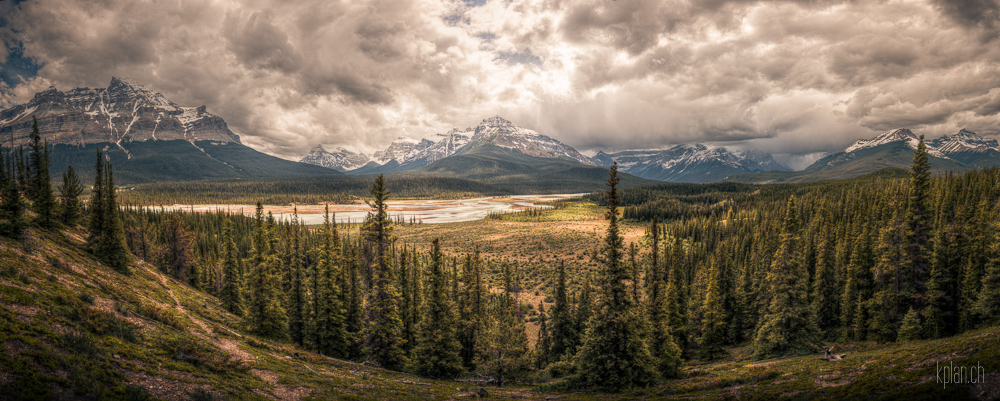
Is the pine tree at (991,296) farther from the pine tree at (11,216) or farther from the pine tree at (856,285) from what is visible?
the pine tree at (11,216)

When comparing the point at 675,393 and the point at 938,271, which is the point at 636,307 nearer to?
the point at 675,393

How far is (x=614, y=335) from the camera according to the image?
71.9 feet

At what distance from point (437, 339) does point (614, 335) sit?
1381cm

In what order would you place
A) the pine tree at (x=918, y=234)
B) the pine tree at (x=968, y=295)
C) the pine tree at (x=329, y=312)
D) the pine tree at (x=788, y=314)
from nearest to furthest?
the pine tree at (x=968, y=295) → the pine tree at (x=329, y=312) → the pine tree at (x=788, y=314) → the pine tree at (x=918, y=234)

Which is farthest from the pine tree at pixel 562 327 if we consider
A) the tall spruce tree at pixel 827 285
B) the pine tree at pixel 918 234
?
the tall spruce tree at pixel 827 285

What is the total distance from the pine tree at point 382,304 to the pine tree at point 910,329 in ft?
131

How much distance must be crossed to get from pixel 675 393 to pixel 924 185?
3251 centimetres

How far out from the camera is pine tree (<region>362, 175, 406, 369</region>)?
2925 centimetres

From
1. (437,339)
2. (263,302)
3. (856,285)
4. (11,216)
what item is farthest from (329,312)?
(856,285)

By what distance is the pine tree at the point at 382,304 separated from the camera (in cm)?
2925

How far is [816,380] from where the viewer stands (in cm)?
1783

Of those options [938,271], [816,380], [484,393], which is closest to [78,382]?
[484,393]

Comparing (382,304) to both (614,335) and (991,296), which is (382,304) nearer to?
(614,335)

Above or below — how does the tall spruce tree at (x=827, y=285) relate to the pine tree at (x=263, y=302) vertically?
below
